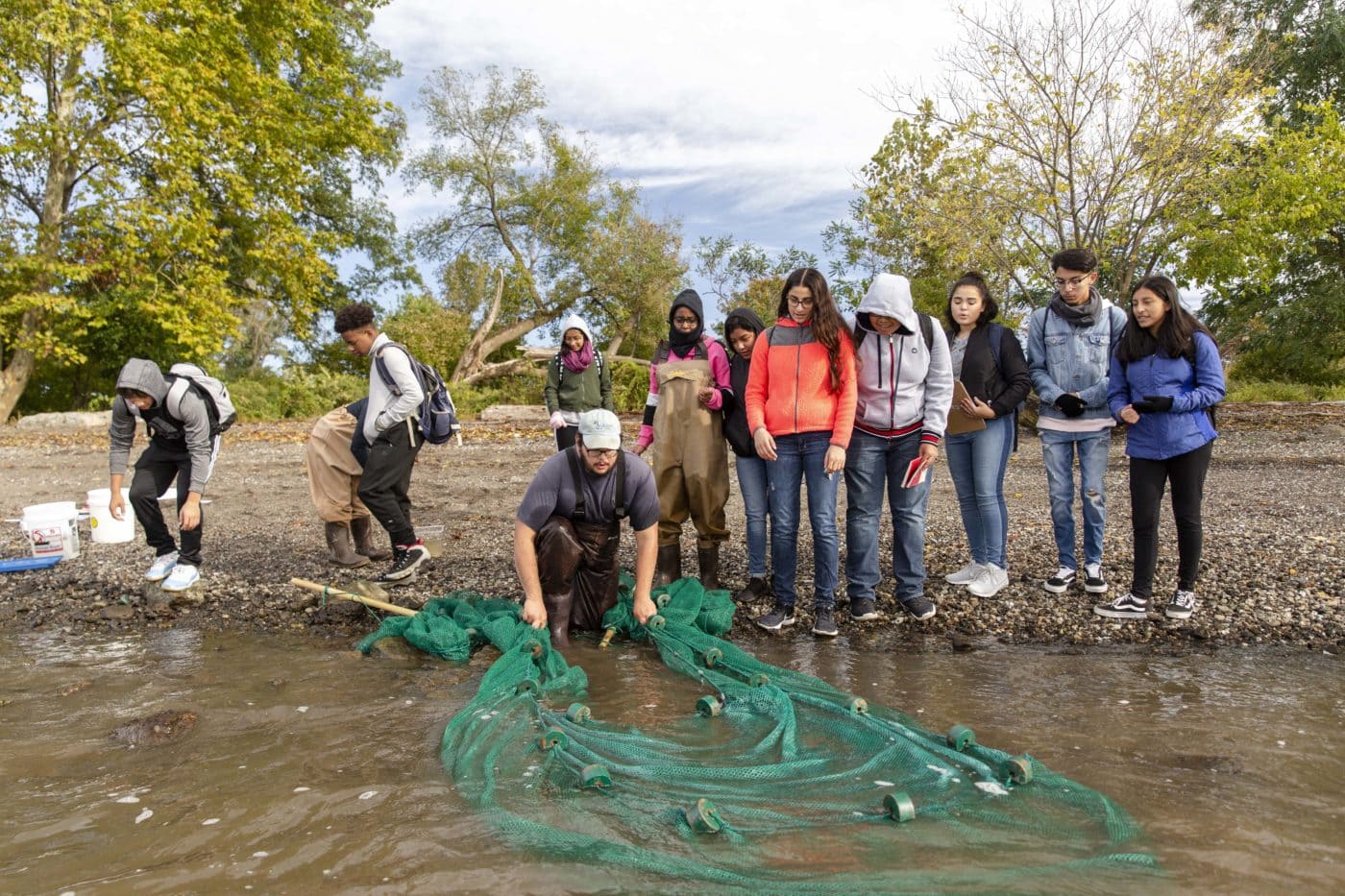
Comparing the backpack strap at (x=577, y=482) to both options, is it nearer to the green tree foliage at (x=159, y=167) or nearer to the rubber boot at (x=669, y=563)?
the rubber boot at (x=669, y=563)

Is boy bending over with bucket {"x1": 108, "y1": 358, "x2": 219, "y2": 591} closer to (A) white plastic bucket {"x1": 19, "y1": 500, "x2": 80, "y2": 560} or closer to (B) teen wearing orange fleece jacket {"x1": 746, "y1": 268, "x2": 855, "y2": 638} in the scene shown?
(A) white plastic bucket {"x1": 19, "y1": 500, "x2": 80, "y2": 560}

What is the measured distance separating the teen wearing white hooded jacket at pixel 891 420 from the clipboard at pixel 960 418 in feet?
1.02

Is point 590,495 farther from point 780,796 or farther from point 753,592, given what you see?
point 780,796

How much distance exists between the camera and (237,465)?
44.1 feet

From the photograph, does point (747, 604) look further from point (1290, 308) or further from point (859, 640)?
point (1290, 308)

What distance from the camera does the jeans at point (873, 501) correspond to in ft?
17.0

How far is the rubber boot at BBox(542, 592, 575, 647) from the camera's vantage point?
16.5ft

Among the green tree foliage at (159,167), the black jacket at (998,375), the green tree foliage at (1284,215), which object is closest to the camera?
the black jacket at (998,375)

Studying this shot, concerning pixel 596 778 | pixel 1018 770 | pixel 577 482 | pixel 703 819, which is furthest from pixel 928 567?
pixel 703 819

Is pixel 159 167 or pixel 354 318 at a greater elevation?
pixel 159 167

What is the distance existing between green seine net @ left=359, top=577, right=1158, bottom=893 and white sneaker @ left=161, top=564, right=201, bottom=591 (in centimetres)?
306

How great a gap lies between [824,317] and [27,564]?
6.34m

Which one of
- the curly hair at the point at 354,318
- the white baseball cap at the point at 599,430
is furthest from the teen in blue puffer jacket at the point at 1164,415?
the curly hair at the point at 354,318

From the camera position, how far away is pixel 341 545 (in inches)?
264
